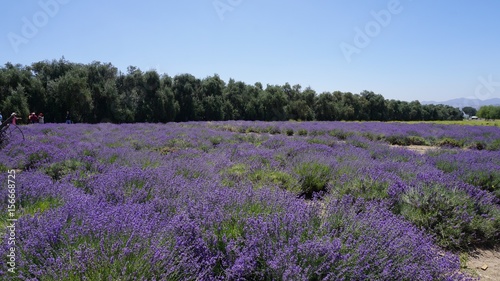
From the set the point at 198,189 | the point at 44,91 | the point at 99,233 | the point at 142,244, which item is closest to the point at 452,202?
the point at 198,189

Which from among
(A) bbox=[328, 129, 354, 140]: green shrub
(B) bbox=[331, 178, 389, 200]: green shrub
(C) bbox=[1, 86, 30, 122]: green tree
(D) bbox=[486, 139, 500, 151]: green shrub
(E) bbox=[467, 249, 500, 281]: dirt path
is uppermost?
(C) bbox=[1, 86, 30, 122]: green tree

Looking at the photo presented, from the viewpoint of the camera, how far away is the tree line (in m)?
29.6

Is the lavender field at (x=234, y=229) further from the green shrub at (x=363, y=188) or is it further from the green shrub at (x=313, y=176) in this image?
the green shrub at (x=313, y=176)

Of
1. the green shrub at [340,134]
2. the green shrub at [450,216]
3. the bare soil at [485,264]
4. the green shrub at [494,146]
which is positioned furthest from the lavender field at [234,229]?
the green shrub at [340,134]

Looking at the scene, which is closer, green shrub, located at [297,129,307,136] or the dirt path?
the dirt path

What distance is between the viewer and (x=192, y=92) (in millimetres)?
40062

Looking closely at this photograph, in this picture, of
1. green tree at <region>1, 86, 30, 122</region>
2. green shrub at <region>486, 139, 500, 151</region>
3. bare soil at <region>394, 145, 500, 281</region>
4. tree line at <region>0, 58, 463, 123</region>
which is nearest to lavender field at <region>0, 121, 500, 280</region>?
bare soil at <region>394, 145, 500, 281</region>

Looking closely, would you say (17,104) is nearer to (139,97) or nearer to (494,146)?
(139,97)

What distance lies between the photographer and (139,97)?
35594 millimetres

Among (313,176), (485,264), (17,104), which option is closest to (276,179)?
(313,176)

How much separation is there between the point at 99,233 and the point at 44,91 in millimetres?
34986

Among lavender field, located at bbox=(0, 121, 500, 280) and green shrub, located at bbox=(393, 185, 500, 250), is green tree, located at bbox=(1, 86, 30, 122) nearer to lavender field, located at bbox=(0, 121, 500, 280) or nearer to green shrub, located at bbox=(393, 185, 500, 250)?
lavender field, located at bbox=(0, 121, 500, 280)

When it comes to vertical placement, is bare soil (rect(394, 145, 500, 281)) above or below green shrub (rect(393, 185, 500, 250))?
below

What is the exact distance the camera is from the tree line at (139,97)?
1164 inches
